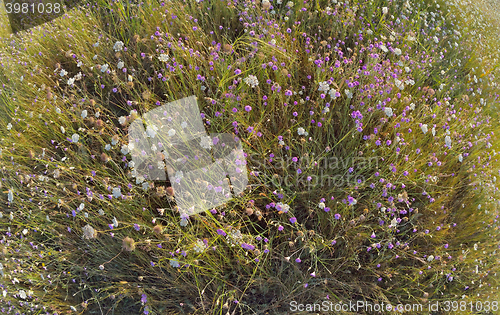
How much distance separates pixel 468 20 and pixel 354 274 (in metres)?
4.23

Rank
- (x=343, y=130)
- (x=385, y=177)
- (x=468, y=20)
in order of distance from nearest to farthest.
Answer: (x=385, y=177) < (x=343, y=130) < (x=468, y=20)

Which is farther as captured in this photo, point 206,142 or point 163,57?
point 163,57

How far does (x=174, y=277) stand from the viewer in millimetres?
2170

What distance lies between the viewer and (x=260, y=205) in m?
2.35

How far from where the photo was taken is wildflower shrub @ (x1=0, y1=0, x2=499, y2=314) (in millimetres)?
2137

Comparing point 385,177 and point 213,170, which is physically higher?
point 213,170

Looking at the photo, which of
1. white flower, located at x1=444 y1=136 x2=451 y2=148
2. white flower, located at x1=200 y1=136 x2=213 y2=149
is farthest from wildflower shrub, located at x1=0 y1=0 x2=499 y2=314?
white flower, located at x1=200 y1=136 x2=213 y2=149

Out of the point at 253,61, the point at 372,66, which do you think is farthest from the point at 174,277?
the point at 372,66

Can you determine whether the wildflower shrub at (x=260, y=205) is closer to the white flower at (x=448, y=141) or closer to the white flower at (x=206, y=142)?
the white flower at (x=448, y=141)

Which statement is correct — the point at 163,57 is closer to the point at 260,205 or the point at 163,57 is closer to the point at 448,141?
the point at 260,205

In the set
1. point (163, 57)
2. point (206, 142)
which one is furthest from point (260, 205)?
point (163, 57)

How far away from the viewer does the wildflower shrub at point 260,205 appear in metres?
2.14

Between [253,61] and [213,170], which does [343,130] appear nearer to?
[253,61]

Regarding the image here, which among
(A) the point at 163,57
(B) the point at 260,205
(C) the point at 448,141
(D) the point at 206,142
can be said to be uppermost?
(A) the point at 163,57
